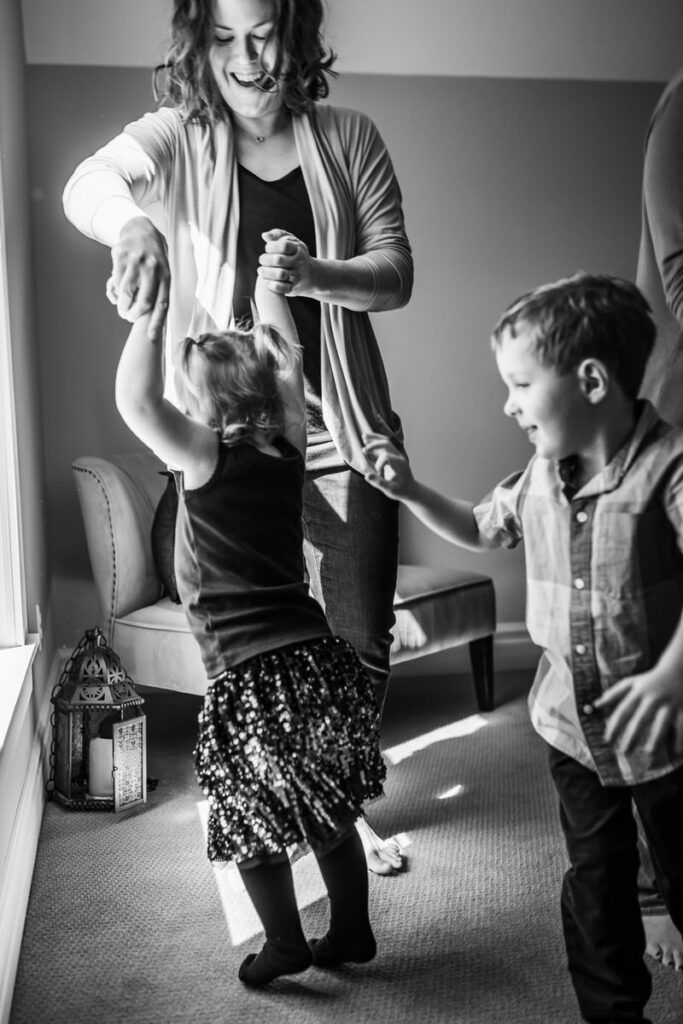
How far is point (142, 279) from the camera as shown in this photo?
1.37 meters

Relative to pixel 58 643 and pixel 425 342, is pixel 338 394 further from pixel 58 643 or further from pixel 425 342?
pixel 58 643

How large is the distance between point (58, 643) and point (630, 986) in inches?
69.5

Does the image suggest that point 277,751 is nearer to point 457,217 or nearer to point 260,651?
point 260,651

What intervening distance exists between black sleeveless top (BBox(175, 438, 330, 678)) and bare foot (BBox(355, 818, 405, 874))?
2.07 feet

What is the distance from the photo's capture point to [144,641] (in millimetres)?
2559

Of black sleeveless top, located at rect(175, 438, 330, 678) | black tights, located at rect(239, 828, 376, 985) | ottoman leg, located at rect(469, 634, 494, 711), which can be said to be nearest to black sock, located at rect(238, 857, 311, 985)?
black tights, located at rect(239, 828, 376, 985)

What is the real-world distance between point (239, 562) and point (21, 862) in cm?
74

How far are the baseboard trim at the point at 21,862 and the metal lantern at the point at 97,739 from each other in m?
0.05

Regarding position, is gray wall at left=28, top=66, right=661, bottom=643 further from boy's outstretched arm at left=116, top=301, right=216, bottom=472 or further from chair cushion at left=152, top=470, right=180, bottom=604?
boy's outstretched arm at left=116, top=301, right=216, bottom=472

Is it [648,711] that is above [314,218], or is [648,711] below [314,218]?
below

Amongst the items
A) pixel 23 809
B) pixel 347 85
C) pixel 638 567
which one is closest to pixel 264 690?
pixel 638 567

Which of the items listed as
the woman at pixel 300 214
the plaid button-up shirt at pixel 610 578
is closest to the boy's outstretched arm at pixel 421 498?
the plaid button-up shirt at pixel 610 578

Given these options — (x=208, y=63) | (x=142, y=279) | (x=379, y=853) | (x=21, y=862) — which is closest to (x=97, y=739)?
(x=21, y=862)

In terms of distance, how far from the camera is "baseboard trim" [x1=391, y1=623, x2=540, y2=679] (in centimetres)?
285
